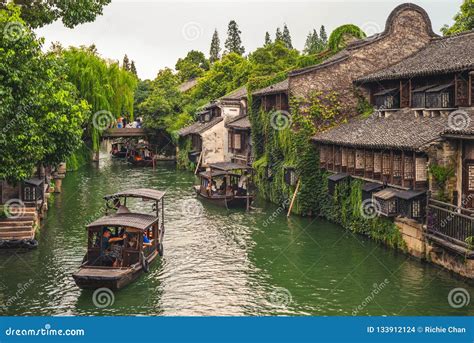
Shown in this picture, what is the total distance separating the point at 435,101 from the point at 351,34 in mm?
17449

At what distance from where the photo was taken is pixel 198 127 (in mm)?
66750

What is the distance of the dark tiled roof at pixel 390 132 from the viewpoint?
2662 cm

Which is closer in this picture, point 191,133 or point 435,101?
point 435,101

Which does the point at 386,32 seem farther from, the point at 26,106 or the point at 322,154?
the point at 26,106

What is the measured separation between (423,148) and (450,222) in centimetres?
347

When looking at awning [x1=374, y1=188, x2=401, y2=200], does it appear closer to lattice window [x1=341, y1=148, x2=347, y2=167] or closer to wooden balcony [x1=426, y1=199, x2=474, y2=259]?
wooden balcony [x1=426, y1=199, x2=474, y2=259]

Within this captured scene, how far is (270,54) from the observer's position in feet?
232

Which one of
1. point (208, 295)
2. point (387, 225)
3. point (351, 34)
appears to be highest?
point (351, 34)

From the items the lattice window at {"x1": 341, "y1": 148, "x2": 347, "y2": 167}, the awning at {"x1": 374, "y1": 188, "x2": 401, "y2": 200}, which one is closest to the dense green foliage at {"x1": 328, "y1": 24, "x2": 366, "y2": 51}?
the lattice window at {"x1": 341, "y1": 148, "x2": 347, "y2": 167}

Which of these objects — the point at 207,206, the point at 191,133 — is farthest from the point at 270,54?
the point at 207,206

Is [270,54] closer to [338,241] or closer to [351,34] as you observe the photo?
[351,34]

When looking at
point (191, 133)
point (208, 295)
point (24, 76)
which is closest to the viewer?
point (208, 295)

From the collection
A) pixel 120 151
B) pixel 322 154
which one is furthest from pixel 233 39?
pixel 322 154

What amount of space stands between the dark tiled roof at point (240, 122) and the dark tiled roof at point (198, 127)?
209cm
